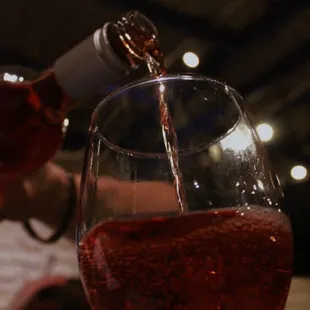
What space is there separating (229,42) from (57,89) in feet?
2.42

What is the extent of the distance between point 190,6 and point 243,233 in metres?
0.95

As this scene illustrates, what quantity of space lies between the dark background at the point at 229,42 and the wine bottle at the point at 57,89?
50 cm

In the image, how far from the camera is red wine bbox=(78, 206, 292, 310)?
26 cm

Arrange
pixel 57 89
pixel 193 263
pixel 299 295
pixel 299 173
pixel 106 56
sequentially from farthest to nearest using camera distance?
pixel 299 173 → pixel 299 295 → pixel 57 89 → pixel 106 56 → pixel 193 263

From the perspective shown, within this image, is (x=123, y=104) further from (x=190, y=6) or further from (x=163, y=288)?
(x=190, y=6)

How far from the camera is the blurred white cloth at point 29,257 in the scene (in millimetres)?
834

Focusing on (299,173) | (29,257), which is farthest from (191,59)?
(29,257)

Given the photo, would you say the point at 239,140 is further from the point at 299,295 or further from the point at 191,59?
the point at 191,59

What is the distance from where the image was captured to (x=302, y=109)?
123cm

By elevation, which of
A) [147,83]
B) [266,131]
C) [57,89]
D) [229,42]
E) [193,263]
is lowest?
[193,263]

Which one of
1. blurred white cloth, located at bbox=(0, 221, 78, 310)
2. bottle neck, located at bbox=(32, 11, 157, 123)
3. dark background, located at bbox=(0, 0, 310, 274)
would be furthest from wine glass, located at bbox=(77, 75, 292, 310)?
dark background, located at bbox=(0, 0, 310, 274)

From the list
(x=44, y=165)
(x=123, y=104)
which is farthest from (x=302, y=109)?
(x=123, y=104)

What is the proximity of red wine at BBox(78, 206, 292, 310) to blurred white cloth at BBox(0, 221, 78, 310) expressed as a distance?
1.82 ft

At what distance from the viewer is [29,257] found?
0.87 m
